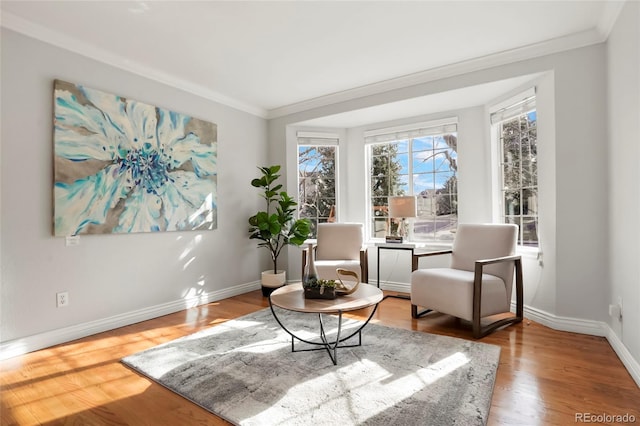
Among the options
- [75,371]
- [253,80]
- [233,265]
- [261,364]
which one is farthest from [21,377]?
[253,80]

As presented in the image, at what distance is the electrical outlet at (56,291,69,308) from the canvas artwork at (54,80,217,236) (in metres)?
0.50

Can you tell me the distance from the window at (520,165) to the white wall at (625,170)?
0.75 m

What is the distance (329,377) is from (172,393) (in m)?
0.92

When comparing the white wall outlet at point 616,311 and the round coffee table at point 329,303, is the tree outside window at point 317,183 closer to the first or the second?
the round coffee table at point 329,303

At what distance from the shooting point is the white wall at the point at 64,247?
2490 millimetres

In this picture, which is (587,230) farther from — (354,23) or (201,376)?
(201,376)

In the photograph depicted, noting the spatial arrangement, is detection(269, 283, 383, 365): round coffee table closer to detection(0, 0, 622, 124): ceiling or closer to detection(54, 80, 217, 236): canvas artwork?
detection(54, 80, 217, 236): canvas artwork

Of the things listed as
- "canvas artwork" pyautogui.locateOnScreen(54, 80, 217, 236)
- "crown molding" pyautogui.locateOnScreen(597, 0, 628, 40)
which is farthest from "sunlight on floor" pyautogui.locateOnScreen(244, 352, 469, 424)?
"crown molding" pyautogui.locateOnScreen(597, 0, 628, 40)

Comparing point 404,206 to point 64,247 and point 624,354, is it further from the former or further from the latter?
point 64,247

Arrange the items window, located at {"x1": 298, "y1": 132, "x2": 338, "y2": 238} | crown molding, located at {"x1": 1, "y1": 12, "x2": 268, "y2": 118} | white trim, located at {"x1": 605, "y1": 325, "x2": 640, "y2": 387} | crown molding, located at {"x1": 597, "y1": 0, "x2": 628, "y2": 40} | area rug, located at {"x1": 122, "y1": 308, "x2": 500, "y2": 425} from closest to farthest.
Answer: area rug, located at {"x1": 122, "y1": 308, "x2": 500, "y2": 425}, white trim, located at {"x1": 605, "y1": 325, "x2": 640, "y2": 387}, crown molding, located at {"x1": 597, "y1": 0, "x2": 628, "y2": 40}, crown molding, located at {"x1": 1, "y1": 12, "x2": 268, "y2": 118}, window, located at {"x1": 298, "y1": 132, "x2": 338, "y2": 238}

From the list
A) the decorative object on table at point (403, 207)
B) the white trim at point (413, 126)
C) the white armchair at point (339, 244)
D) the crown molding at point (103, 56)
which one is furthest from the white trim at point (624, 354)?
the crown molding at point (103, 56)

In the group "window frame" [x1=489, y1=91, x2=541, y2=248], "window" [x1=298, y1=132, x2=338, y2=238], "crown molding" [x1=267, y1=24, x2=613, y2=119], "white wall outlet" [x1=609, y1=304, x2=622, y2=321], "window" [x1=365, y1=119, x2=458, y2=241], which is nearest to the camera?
"white wall outlet" [x1=609, y1=304, x2=622, y2=321]

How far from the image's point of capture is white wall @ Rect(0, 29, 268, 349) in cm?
249

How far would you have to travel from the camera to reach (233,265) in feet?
14.3
